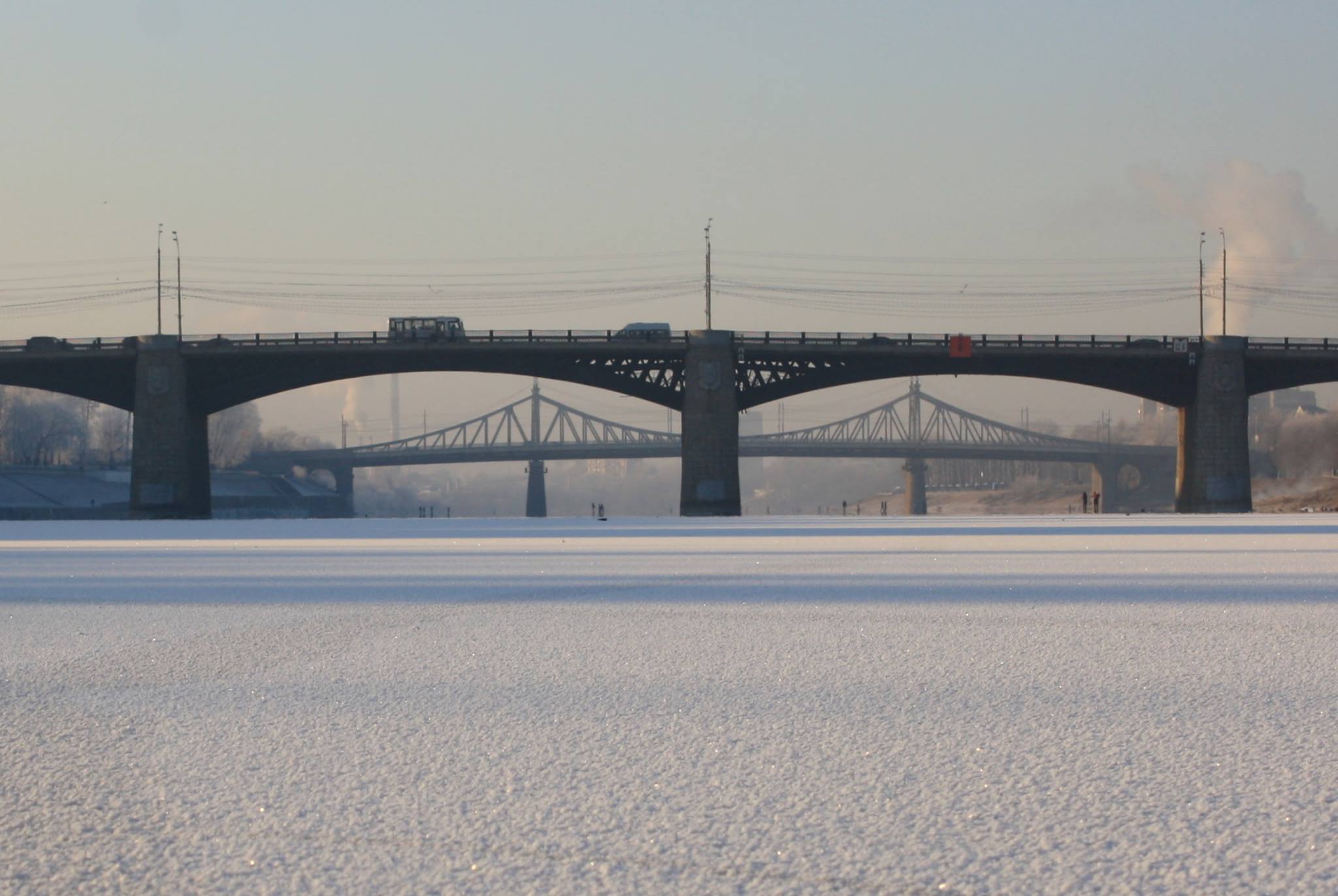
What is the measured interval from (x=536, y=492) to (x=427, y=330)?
82277 mm

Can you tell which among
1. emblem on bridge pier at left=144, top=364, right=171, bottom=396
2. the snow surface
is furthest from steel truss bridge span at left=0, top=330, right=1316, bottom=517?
the snow surface

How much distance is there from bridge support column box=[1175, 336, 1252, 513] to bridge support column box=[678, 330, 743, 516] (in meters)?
29.6

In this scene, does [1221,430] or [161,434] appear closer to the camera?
[161,434]

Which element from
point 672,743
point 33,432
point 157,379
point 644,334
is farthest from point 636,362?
point 33,432

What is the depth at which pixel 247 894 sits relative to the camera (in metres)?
5.55

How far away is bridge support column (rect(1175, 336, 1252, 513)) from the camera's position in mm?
83312

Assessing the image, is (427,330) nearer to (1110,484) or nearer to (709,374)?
(709,374)

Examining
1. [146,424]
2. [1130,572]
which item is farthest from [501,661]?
[146,424]

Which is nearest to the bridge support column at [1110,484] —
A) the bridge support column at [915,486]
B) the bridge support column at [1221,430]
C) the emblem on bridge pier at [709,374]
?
the bridge support column at [915,486]

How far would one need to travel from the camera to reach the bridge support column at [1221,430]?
83.3 metres

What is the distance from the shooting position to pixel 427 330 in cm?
8362

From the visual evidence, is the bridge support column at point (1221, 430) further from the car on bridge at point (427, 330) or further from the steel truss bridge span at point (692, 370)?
the car on bridge at point (427, 330)

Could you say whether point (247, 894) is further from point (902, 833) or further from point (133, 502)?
point (133, 502)

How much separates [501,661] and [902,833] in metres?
5.87
